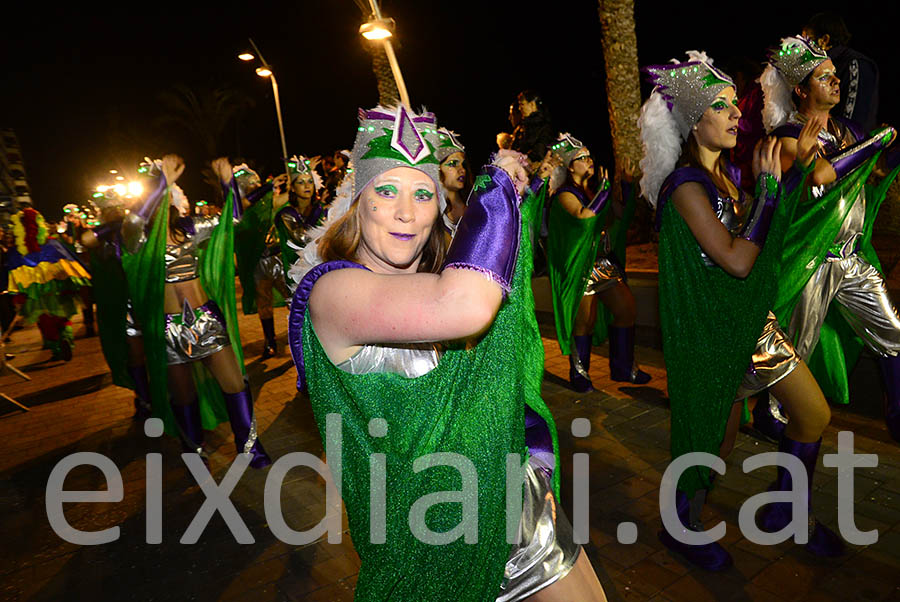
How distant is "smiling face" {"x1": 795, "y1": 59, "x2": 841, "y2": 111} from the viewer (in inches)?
135

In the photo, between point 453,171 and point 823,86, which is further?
point 453,171

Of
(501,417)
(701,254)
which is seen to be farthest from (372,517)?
(701,254)

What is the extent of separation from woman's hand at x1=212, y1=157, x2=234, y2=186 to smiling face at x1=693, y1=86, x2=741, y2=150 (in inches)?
134

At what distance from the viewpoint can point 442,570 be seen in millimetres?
1572

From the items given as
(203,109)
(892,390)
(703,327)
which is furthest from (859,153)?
(203,109)

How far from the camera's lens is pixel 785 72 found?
3.58 metres

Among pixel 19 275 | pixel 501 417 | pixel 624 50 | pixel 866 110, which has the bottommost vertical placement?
pixel 19 275

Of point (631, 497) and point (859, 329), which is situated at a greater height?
point (859, 329)

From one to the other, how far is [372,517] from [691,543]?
2.00 meters

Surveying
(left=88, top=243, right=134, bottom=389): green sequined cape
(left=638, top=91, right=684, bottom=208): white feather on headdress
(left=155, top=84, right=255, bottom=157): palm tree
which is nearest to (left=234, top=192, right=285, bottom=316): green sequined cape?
(left=88, top=243, right=134, bottom=389): green sequined cape

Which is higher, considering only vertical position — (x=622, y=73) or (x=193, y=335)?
(x=622, y=73)

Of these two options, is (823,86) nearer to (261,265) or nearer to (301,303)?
(301,303)

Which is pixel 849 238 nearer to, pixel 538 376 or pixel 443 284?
pixel 538 376

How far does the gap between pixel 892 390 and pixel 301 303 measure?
390 cm
